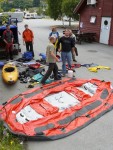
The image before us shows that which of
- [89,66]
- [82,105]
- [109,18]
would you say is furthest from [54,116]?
[109,18]

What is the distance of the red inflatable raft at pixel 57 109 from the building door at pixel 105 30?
41.3 ft

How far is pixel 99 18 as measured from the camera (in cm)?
2219

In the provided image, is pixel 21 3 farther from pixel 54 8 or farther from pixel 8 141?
pixel 8 141

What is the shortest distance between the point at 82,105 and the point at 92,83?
6.60 feet

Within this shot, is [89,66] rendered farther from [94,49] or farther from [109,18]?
[109,18]

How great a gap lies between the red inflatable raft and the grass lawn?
140mm

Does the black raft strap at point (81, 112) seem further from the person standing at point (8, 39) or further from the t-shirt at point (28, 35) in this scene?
the t-shirt at point (28, 35)

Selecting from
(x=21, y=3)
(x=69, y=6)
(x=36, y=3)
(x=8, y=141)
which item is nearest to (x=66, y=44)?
(x=8, y=141)

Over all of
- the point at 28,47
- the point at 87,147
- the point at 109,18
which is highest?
the point at 109,18

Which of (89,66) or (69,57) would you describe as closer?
(69,57)

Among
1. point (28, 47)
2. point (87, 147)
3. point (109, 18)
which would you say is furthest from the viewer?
point (109, 18)

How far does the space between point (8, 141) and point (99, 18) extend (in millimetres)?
18252

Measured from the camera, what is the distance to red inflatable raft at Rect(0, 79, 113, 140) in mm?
6345

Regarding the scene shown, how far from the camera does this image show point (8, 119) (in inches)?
262
